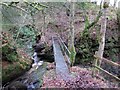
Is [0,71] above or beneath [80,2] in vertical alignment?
beneath

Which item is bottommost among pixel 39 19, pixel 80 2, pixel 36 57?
pixel 36 57

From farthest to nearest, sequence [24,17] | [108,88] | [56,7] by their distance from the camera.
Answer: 1. [56,7]
2. [24,17]
3. [108,88]

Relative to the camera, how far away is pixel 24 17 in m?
15.1

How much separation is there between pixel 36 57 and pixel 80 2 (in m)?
5.39

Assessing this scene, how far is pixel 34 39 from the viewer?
20328 millimetres

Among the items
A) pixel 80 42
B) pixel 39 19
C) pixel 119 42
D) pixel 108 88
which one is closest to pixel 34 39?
pixel 39 19

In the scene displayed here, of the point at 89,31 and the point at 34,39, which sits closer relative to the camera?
the point at 89,31

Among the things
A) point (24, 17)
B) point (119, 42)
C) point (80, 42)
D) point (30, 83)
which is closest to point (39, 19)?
point (24, 17)

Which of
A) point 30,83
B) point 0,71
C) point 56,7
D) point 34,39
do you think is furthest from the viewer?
point 34,39

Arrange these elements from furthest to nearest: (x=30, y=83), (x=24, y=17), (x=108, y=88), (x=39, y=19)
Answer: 1. (x=39, y=19)
2. (x=24, y=17)
3. (x=30, y=83)
4. (x=108, y=88)

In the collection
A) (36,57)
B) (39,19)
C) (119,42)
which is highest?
(39,19)

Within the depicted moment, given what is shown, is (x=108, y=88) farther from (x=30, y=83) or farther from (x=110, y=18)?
(x=110, y=18)

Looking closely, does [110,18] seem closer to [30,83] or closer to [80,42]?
[80,42]

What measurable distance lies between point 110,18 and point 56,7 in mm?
4120
